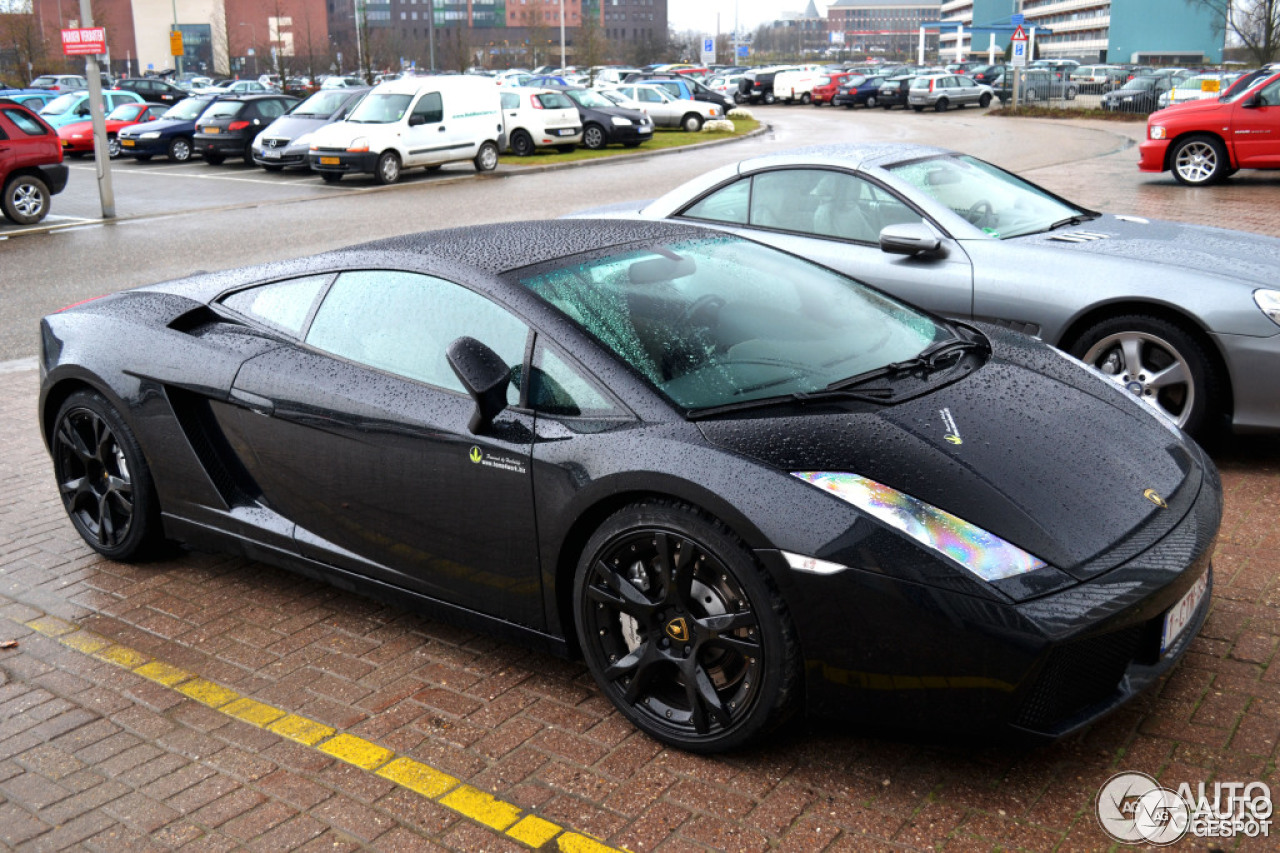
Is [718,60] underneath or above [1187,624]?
above

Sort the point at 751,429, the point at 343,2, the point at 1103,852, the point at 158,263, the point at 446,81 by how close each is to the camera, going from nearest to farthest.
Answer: the point at 1103,852 → the point at 751,429 → the point at 158,263 → the point at 446,81 → the point at 343,2

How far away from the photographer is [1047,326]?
564cm

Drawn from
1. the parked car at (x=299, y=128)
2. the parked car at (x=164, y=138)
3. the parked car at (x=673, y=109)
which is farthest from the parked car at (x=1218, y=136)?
the parked car at (x=164, y=138)

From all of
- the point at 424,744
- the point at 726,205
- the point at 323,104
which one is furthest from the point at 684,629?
the point at 323,104

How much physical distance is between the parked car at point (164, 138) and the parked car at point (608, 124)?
28.8 feet

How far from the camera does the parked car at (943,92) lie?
47.2 metres

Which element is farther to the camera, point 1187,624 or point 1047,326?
point 1047,326

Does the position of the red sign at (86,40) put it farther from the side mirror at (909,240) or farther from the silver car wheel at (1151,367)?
the silver car wheel at (1151,367)

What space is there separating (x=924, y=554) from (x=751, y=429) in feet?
1.95

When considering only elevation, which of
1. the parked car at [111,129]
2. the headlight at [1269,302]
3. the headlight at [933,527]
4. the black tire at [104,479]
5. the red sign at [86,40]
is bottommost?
the black tire at [104,479]

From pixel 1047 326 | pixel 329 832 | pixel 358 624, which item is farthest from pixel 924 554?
pixel 1047 326

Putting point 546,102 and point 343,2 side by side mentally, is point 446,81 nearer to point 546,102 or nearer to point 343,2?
point 546,102

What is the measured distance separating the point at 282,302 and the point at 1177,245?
429cm

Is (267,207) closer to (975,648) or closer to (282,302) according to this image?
(282,302)
